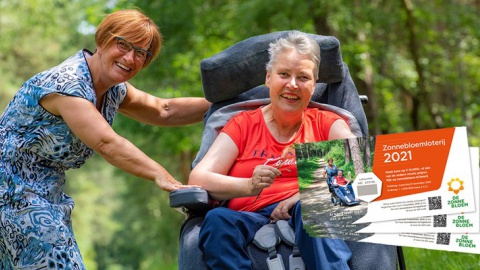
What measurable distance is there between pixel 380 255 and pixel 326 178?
0.61 metres

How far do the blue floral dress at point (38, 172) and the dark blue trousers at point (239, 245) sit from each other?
70cm

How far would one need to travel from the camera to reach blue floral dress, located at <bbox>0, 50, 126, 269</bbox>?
378 centimetres

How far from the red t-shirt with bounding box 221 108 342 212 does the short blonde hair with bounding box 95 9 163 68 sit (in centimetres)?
65

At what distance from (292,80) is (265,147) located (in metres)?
0.40

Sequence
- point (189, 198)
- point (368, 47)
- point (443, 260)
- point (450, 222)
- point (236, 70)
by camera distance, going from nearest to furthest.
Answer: point (450, 222) < point (189, 198) < point (236, 70) < point (443, 260) < point (368, 47)

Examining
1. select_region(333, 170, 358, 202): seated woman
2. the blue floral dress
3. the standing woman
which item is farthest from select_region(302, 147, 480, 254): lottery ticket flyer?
the blue floral dress

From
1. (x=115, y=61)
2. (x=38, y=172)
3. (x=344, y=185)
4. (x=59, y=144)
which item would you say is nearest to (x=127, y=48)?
(x=115, y=61)

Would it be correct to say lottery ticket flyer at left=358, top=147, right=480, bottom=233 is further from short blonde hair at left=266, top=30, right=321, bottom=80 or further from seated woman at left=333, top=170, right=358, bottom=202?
short blonde hair at left=266, top=30, right=321, bottom=80

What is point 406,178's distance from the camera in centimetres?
313

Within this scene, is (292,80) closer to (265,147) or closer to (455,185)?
(265,147)

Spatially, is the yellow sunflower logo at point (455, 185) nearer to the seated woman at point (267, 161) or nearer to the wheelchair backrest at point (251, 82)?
the seated woman at point (267, 161)

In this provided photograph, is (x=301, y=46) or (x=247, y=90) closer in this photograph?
(x=301, y=46)

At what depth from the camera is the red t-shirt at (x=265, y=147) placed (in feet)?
13.3

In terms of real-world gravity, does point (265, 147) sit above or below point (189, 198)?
above
